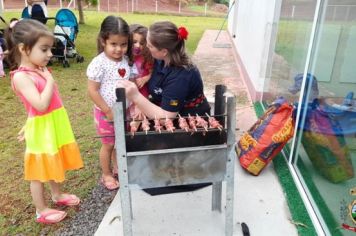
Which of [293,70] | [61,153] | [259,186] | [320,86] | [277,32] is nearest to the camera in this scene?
[61,153]

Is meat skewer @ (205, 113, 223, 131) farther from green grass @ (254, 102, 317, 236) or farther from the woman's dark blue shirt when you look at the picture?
green grass @ (254, 102, 317, 236)

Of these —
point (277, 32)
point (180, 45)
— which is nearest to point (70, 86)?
point (277, 32)

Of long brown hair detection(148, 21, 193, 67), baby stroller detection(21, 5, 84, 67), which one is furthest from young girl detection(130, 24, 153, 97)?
baby stroller detection(21, 5, 84, 67)

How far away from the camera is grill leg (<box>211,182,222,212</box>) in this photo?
105 inches

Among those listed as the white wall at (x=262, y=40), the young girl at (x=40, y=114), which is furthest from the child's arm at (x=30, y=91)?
the white wall at (x=262, y=40)

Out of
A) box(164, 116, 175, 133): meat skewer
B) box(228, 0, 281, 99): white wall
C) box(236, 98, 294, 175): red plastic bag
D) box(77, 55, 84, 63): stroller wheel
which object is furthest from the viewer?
box(77, 55, 84, 63): stroller wheel

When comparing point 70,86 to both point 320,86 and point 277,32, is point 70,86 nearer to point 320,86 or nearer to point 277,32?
point 277,32

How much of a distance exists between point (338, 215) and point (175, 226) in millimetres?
1156

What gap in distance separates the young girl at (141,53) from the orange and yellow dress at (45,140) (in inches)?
24.6

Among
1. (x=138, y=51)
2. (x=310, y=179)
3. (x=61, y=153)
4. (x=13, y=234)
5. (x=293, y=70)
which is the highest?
(x=138, y=51)

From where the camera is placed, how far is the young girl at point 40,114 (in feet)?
7.58

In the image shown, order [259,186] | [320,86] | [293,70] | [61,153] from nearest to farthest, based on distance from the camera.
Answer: [61,153] < [320,86] < [259,186] < [293,70]

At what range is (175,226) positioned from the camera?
2637mm

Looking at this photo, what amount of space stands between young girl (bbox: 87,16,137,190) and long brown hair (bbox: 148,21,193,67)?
452mm
